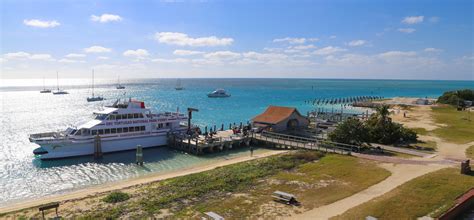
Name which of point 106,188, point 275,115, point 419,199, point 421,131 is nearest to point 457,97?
point 421,131

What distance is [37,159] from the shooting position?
130 ft

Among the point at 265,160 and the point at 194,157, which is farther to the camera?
the point at 194,157

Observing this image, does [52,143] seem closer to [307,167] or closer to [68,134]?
[68,134]

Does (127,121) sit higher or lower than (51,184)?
higher

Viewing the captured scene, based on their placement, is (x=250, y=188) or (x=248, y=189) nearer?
(x=248, y=189)

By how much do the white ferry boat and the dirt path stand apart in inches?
1113

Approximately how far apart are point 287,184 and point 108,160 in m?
22.5

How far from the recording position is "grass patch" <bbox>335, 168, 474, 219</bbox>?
2062 centimetres

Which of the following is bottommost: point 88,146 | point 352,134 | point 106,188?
point 106,188

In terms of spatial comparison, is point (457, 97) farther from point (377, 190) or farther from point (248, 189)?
point (248, 189)

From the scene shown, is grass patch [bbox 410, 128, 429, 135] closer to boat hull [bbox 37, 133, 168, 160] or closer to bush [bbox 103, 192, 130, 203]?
boat hull [bbox 37, 133, 168, 160]

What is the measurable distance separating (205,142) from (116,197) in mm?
20698

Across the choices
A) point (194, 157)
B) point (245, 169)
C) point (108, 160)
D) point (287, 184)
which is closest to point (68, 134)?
point (108, 160)

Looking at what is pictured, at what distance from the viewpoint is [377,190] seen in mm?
25031
